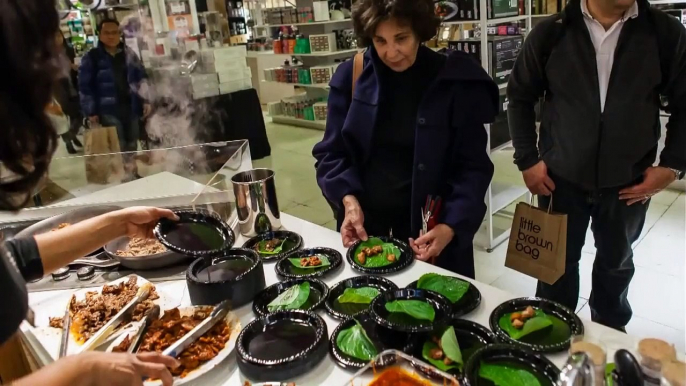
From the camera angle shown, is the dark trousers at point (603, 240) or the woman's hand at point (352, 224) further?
the dark trousers at point (603, 240)

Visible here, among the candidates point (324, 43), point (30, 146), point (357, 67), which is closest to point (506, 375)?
point (30, 146)

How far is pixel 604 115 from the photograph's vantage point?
1862 millimetres

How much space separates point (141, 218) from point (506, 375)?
1044 millimetres

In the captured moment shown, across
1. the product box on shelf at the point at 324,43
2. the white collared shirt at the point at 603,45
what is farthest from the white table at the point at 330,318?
the product box on shelf at the point at 324,43

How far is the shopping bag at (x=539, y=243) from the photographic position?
6.16 feet

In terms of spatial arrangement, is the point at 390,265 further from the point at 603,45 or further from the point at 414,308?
the point at 603,45

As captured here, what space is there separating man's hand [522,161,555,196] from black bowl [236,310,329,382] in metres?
1.22

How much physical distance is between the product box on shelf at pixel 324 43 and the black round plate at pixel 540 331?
6222mm

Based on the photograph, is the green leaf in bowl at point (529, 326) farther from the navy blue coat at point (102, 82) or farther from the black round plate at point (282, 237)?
the navy blue coat at point (102, 82)

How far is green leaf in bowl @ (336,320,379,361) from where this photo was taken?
3.65ft

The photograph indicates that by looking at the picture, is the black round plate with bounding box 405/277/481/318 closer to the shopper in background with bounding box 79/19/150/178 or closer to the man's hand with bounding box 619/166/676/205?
the man's hand with bounding box 619/166/676/205

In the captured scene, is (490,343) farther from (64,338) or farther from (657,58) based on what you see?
(657,58)

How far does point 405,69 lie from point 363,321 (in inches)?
35.7

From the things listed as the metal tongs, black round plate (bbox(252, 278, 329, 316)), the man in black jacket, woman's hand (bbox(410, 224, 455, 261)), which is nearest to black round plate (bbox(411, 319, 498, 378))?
black round plate (bbox(252, 278, 329, 316))
